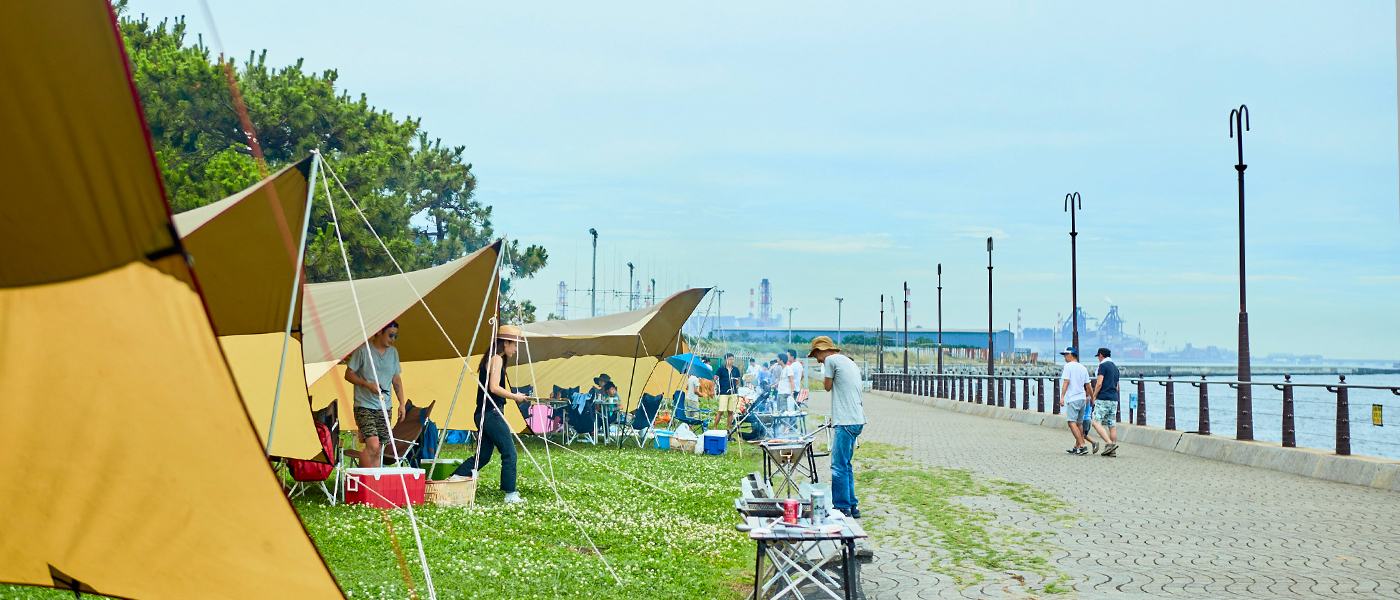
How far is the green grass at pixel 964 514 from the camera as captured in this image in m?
6.73

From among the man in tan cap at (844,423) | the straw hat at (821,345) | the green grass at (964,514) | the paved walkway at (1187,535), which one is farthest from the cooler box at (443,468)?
the green grass at (964,514)

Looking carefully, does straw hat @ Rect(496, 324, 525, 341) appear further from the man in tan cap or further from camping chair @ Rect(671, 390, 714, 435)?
camping chair @ Rect(671, 390, 714, 435)

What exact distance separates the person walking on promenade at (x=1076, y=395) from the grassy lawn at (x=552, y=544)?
6.64m

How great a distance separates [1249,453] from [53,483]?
549 inches

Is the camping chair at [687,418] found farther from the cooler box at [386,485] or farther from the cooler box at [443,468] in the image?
the cooler box at [386,485]

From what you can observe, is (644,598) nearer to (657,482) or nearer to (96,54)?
(96,54)

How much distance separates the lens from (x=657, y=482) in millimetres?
11141

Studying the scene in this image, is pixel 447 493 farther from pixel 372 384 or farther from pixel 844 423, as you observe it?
pixel 844 423

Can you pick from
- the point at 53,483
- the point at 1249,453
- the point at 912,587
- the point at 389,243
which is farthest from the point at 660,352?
the point at 53,483

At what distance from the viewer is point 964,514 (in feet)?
29.9

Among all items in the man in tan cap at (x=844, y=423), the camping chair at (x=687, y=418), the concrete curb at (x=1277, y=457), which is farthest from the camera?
the camping chair at (x=687, y=418)

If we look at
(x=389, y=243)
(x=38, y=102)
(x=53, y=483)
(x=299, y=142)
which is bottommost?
(x=53, y=483)

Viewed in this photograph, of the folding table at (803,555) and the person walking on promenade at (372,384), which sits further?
the person walking on promenade at (372,384)

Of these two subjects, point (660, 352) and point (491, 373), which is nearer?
point (491, 373)
